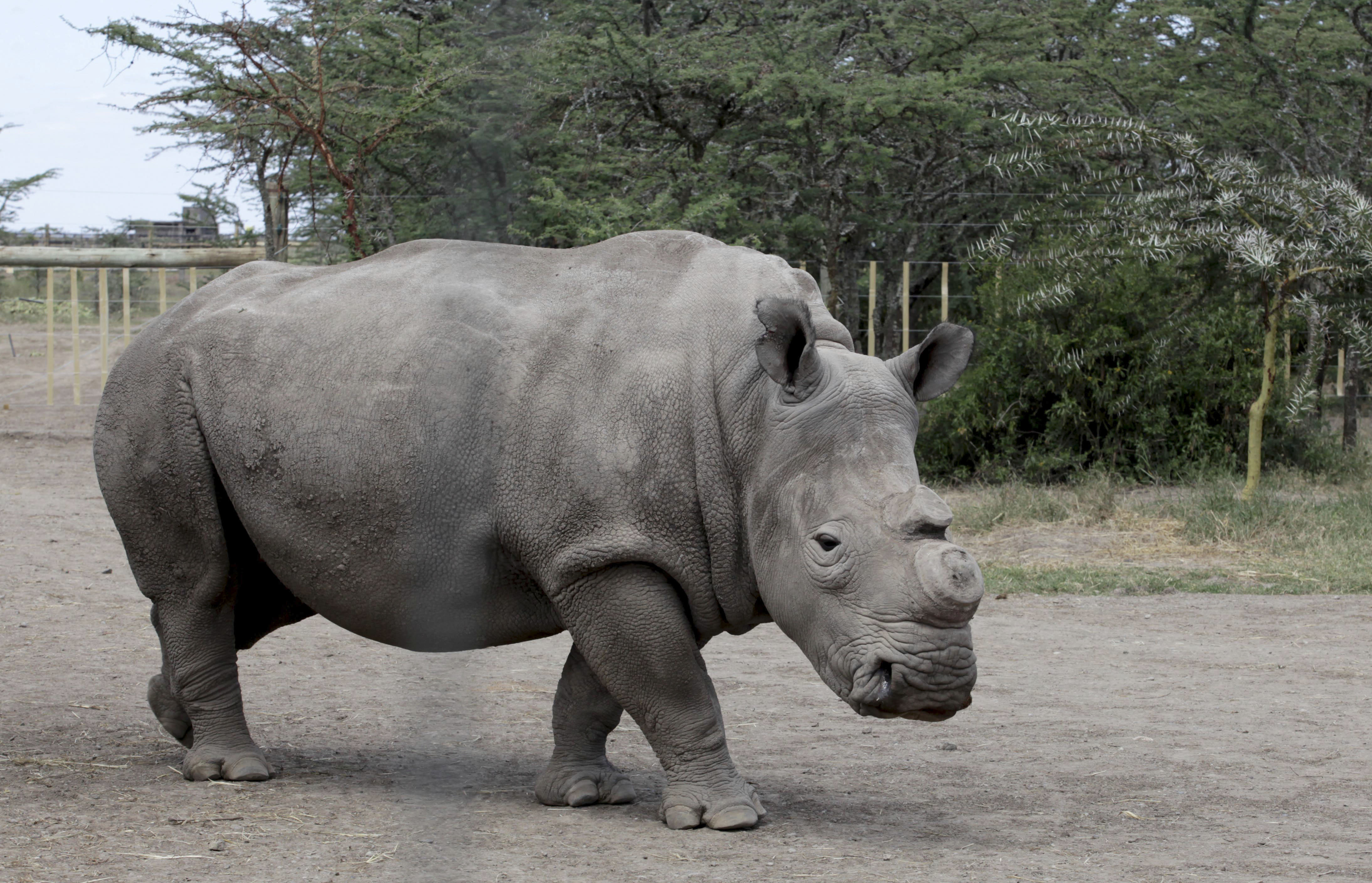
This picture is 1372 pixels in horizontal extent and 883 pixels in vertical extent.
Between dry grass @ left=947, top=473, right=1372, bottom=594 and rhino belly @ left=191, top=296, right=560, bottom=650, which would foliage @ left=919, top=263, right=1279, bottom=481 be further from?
rhino belly @ left=191, top=296, right=560, bottom=650

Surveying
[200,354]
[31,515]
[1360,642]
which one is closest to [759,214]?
[31,515]

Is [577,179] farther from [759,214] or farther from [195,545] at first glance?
[195,545]

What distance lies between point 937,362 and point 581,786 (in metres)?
1.76

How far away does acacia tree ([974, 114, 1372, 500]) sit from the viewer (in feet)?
37.6

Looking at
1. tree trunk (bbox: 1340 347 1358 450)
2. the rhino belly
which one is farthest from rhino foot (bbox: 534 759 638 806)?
tree trunk (bbox: 1340 347 1358 450)

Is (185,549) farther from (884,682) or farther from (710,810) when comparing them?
(884,682)

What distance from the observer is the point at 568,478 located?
4.49 metres

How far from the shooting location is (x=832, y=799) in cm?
500

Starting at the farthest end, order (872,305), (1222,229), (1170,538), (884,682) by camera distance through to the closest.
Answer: (872,305) < (1222,229) < (1170,538) < (884,682)

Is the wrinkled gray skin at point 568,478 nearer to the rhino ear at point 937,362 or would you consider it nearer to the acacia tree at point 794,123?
the rhino ear at point 937,362

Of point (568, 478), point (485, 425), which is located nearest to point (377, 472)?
point (485, 425)

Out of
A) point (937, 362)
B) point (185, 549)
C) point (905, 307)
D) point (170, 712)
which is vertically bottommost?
point (170, 712)

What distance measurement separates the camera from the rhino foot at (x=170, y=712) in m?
5.37

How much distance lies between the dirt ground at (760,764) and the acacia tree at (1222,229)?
362cm
